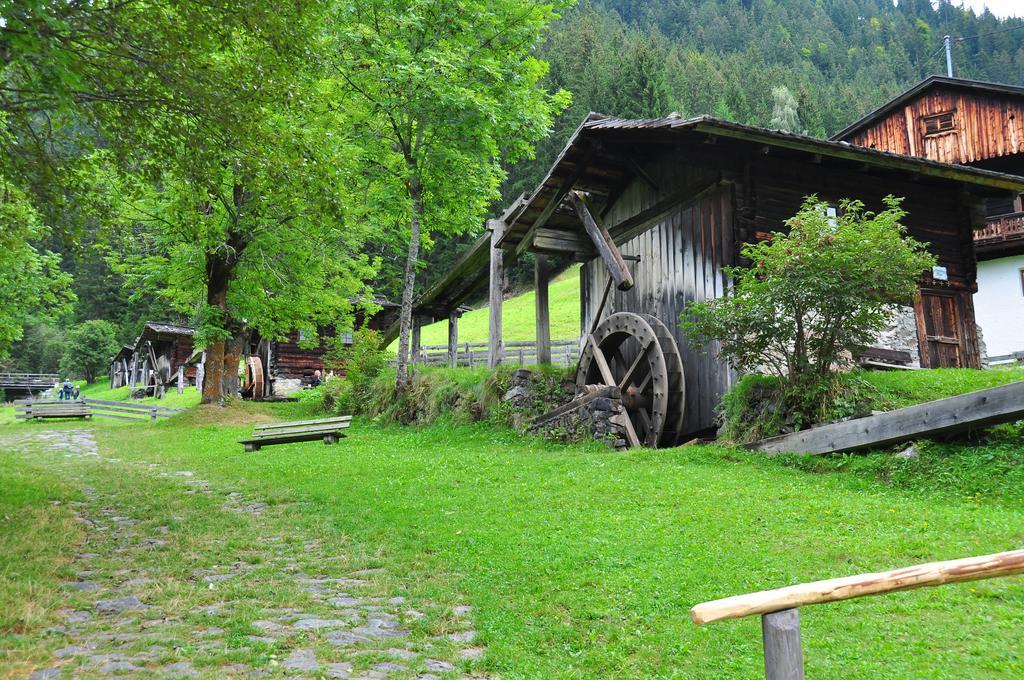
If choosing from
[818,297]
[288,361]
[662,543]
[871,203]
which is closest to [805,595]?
[662,543]

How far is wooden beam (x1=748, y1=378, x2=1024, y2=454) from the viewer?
691 cm

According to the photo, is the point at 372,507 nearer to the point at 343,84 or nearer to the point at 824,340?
the point at 824,340

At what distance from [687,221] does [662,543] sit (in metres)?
8.64

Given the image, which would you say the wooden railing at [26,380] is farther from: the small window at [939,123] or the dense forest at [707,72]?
the small window at [939,123]

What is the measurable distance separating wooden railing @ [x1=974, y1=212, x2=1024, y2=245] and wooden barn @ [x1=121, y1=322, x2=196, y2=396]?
3921cm

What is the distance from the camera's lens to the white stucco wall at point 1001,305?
22.5m

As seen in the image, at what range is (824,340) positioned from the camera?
9.34 metres

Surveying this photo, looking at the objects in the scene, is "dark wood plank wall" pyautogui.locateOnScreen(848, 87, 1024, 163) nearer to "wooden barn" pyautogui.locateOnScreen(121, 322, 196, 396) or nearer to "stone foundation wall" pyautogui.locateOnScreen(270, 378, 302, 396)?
"stone foundation wall" pyautogui.locateOnScreen(270, 378, 302, 396)

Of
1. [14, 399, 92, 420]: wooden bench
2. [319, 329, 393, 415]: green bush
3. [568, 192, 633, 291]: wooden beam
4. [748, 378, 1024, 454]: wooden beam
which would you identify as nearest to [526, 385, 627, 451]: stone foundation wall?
[568, 192, 633, 291]: wooden beam

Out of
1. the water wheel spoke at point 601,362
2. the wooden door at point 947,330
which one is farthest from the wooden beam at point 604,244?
the wooden door at point 947,330

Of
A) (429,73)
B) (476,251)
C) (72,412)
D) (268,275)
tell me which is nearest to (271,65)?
(429,73)

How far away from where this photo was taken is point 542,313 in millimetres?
15445

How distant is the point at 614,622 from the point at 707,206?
32.2 feet

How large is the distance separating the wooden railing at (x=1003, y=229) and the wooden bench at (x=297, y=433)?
21.6 meters
